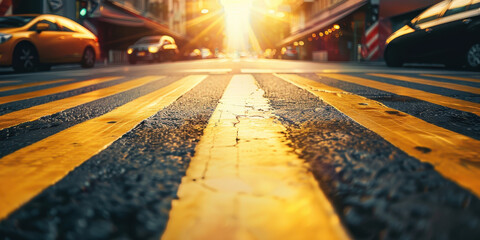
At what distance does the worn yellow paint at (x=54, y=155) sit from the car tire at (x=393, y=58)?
772 cm

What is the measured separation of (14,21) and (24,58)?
1.15m

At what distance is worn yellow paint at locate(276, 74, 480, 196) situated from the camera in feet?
4.10

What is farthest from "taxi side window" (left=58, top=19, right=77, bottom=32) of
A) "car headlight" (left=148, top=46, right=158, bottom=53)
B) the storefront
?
the storefront

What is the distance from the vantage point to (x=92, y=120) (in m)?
2.35

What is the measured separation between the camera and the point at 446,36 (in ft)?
24.2

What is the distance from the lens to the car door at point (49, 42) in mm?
8727

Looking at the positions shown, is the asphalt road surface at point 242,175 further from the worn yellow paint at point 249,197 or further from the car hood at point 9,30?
the car hood at point 9,30

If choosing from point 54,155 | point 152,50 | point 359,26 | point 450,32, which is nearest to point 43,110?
point 54,155

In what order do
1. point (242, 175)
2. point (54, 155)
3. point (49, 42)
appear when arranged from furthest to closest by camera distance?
point (49, 42)
point (54, 155)
point (242, 175)

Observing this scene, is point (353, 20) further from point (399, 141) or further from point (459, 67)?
point (399, 141)

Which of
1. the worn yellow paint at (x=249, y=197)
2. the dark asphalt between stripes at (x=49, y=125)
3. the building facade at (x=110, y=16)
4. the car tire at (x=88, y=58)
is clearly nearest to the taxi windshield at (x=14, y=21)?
the car tire at (x=88, y=58)

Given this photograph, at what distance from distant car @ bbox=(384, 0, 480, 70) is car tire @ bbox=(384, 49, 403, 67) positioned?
24 cm

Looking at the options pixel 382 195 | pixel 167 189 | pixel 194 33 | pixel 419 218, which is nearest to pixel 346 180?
pixel 382 195

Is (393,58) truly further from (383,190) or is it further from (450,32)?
(383,190)
